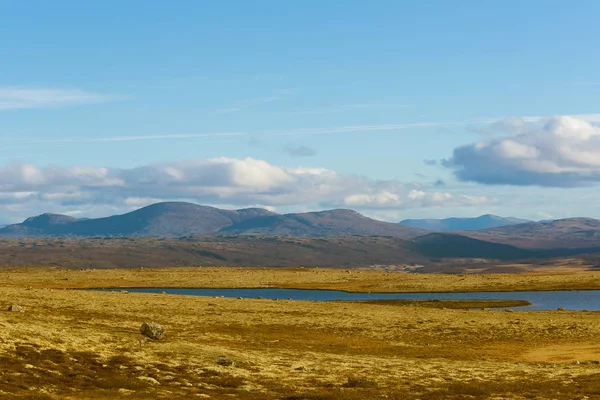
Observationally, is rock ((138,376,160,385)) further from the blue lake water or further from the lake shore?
the lake shore

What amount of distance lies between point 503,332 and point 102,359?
4497 cm

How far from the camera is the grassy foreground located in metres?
38.4

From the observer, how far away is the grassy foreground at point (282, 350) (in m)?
38.4

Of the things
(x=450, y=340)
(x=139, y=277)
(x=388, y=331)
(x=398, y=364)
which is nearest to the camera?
(x=398, y=364)

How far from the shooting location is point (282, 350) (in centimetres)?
5475

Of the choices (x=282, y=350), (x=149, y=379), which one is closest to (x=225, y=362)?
(x=149, y=379)

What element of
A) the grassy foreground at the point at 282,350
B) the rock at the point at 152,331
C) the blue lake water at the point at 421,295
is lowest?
the blue lake water at the point at 421,295

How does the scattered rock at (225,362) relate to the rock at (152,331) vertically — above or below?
below

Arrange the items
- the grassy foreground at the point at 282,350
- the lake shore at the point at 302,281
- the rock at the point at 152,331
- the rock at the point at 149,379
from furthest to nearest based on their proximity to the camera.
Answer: the lake shore at the point at 302,281, the rock at the point at 152,331, the rock at the point at 149,379, the grassy foreground at the point at 282,350

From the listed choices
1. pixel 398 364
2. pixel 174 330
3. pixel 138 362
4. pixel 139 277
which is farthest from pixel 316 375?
pixel 139 277

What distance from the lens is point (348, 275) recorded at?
632 ft

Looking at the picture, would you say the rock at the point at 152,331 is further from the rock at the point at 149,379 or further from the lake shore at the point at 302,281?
the lake shore at the point at 302,281

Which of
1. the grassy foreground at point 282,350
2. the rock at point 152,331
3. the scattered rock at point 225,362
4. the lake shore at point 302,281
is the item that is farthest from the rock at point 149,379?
the lake shore at point 302,281

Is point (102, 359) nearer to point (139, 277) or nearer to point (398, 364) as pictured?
point (398, 364)
